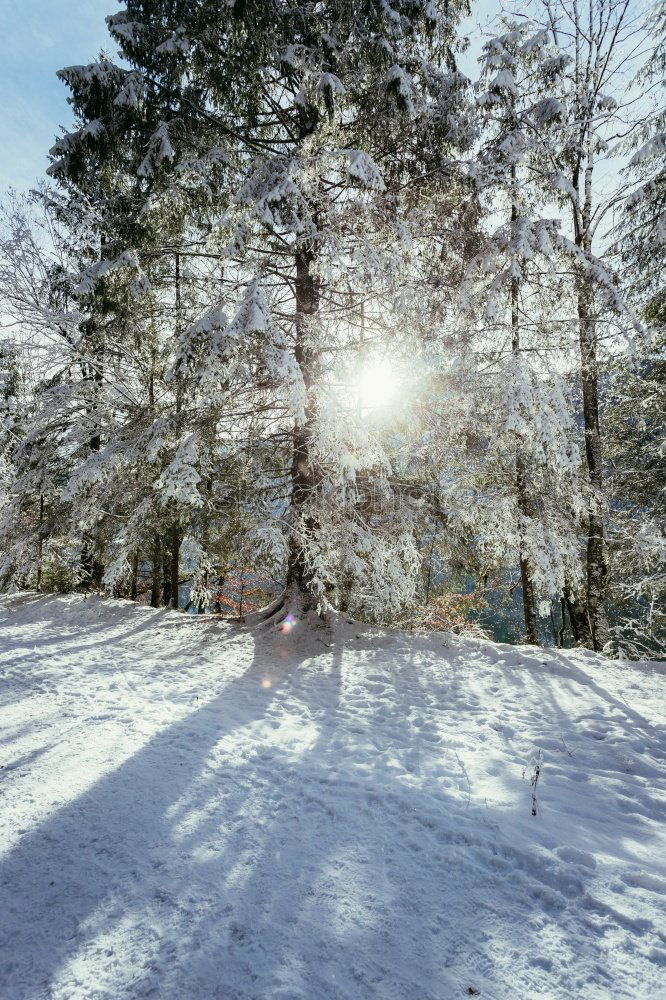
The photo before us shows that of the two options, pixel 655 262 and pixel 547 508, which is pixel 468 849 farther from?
pixel 655 262

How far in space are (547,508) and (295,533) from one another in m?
4.83

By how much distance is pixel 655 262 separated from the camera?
8.80 meters

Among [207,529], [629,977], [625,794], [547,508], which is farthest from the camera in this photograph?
[547,508]

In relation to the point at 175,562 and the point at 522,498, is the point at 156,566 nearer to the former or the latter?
the point at 175,562

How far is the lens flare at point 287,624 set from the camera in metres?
7.90

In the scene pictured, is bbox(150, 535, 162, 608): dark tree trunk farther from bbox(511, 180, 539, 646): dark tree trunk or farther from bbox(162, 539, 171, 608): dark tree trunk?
bbox(511, 180, 539, 646): dark tree trunk

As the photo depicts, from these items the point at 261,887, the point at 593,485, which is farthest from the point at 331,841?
the point at 593,485

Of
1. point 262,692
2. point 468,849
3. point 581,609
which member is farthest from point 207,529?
point 581,609

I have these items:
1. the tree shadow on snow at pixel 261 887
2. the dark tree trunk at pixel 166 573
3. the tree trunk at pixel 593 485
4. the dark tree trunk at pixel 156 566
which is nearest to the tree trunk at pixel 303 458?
the tree shadow on snow at pixel 261 887

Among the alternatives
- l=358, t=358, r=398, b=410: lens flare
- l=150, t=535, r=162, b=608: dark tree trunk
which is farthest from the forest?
l=150, t=535, r=162, b=608: dark tree trunk

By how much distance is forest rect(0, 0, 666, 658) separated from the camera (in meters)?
6.36

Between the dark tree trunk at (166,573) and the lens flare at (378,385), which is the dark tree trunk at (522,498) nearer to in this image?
the lens flare at (378,385)

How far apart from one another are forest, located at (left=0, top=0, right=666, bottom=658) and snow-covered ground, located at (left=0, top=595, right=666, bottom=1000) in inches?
82.2

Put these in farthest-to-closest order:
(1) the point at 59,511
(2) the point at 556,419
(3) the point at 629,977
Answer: (1) the point at 59,511, (2) the point at 556,419, (3) the point at 629,977
